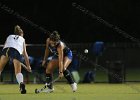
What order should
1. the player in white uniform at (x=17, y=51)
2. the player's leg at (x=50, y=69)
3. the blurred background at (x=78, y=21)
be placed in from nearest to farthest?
the player in white uniform at (x=17, y=51) → the player's leg at (x=50, y=69) → the blurred background at (x=78, y=21)

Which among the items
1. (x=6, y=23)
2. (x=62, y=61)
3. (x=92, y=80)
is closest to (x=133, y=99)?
(x=62, y=61)

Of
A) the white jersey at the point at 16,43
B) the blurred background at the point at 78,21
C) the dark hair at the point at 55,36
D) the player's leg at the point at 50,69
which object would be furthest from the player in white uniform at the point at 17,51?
the blurred background at the point at 78,21

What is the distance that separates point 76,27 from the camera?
41562mm

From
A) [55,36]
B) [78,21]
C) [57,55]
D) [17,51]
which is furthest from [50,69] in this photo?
[78,21]

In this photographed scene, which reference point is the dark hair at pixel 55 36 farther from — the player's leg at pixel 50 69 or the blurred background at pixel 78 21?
the blurred background at pixel 78 21

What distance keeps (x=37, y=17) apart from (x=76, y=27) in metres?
2.39

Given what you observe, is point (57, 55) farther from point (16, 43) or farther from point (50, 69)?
point (16, 43)

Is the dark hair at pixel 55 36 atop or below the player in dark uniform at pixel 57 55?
atop

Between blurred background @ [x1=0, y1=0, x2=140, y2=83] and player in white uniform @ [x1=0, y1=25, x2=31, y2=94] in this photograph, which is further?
blurred background @ [x1=0, y1=0, x2=140, y2=83]

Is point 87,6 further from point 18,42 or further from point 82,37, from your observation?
point 18,42

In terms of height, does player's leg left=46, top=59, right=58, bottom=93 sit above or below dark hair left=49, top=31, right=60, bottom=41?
below

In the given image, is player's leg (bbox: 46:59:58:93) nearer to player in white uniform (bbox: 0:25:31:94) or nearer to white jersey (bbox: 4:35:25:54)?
player in white uniform (bbox: 0:25:31:94)

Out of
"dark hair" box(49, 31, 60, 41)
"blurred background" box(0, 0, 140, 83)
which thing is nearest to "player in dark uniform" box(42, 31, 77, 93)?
"dark hair" box(49, 31, 60, 41)

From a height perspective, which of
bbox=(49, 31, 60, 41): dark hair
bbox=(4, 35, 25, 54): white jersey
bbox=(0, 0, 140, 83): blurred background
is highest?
bbox=(0, 0, 140, 83): blurred background
